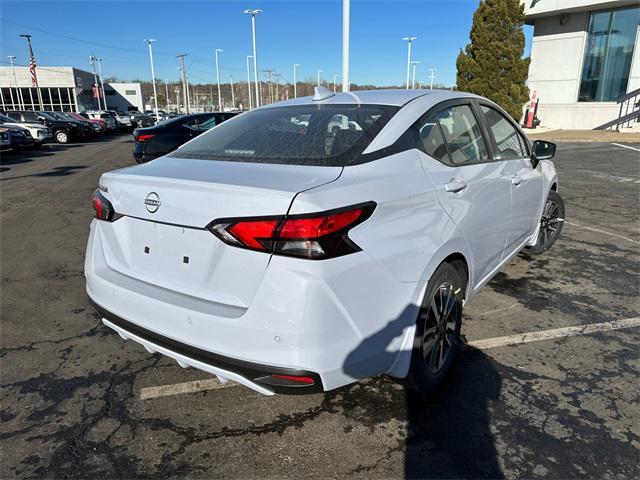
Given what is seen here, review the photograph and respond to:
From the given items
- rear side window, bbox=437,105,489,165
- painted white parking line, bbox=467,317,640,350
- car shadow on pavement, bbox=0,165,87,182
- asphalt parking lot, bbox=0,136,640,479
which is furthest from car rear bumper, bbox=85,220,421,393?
car shadow on pavement, bbox=0,165,87,182

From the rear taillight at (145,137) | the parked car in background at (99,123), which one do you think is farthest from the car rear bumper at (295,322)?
the parked car in background at (99,123)

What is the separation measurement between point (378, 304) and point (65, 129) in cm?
2647

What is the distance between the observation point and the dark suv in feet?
75.2

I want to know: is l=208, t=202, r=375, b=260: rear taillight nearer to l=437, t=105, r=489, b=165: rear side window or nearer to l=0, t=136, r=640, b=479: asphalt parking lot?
l=0, t=136, r=640, b=479: asphalt parking lot

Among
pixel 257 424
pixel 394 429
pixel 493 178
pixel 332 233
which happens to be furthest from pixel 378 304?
pixel 493 178

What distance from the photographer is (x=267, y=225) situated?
1865 mm

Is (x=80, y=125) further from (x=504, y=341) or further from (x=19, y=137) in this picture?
Result: (x=504, y=341)

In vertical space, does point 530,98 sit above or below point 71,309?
above

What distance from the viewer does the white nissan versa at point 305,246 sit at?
73.8 inches

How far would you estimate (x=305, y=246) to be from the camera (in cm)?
184

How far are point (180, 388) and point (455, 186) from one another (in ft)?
6.64

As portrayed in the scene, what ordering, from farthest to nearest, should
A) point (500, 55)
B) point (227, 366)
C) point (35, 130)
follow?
point (500, 55) → point (35, 130) → point (227, 366)

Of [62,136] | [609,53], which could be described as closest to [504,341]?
[609,53]

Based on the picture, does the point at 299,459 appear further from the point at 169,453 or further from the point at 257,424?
the point at 169,453
